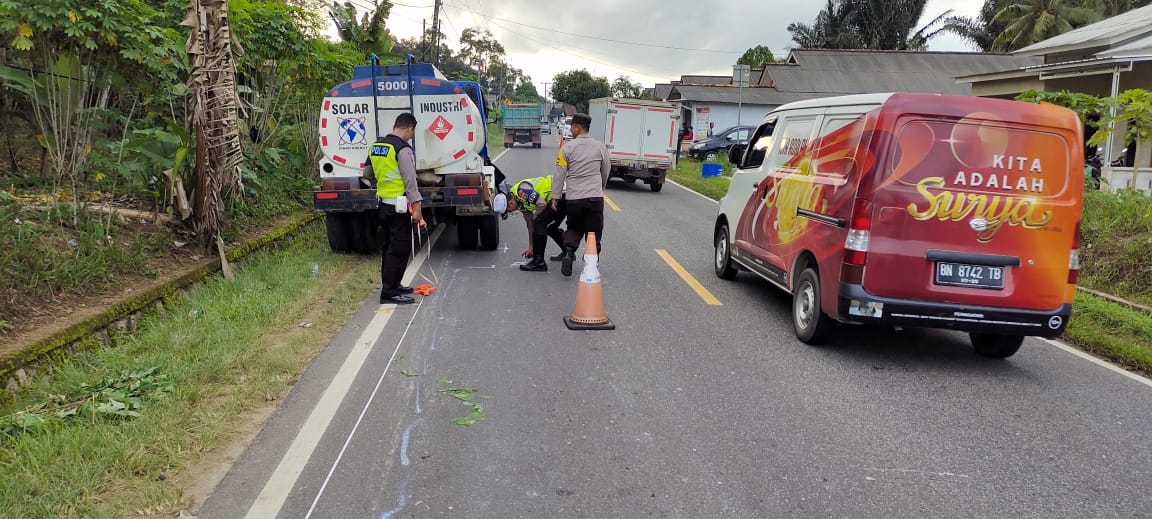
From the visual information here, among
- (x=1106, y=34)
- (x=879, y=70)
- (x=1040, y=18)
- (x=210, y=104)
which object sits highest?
(x=1040, y=18)

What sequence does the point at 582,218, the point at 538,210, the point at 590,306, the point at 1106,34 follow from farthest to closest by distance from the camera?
1. the point at 1106,34
2. the point at 538,210
3. the point at 582,218
4. the point at 590,306

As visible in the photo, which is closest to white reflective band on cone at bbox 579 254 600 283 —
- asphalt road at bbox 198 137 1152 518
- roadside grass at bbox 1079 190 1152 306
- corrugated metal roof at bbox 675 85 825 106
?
asphalt road at bbox 198 137 1152 518

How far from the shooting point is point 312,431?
442cm

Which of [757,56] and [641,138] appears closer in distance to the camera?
[641,138]

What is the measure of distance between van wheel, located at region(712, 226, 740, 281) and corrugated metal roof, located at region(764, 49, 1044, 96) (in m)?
38.5

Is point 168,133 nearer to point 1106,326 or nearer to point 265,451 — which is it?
point 265,451

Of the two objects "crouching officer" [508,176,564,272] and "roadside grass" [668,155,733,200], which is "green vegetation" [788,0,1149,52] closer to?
"roadside grass" [668,155,733,200]

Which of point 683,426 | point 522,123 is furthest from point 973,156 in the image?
point 522,123

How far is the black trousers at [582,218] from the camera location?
28.2ft

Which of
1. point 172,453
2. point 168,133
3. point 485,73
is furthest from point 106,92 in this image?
point 485,73

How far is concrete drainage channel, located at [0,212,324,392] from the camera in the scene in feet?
15.8

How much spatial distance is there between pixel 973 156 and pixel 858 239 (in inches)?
38.4

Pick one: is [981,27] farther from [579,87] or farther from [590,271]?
[590,271]

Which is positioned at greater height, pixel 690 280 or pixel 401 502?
pixel 690 280
